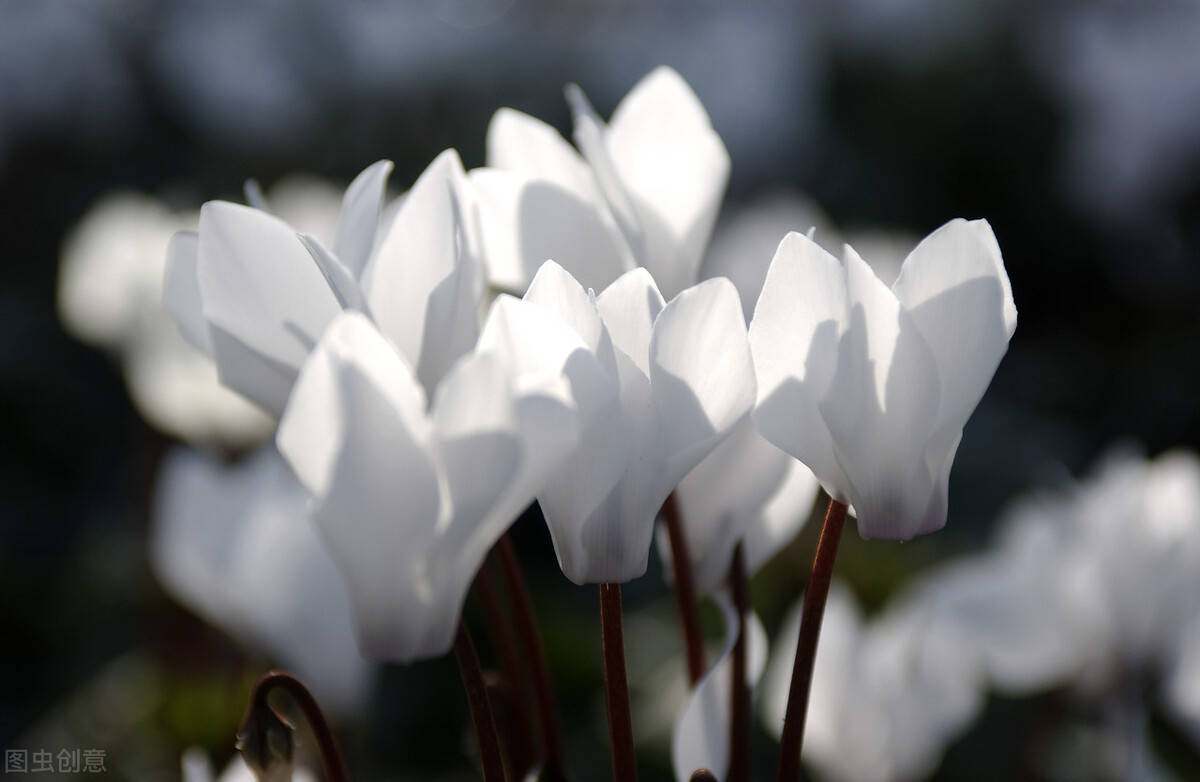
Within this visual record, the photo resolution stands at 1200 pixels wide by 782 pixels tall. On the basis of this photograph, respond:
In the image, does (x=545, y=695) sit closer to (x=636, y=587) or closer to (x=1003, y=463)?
(x=636, y=587)

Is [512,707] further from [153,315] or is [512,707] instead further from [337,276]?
[153,315]

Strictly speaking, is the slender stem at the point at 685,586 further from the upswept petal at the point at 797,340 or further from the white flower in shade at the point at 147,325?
the white flower in shade at the point at 147,325

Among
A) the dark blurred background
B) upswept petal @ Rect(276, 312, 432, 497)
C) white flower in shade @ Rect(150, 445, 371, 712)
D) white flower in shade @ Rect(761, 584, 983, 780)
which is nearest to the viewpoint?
upswept petal @ Rect(276, 312, 432, 497)

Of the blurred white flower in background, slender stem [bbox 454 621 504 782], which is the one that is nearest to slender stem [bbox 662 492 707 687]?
slender stem [bbox 454 621 504 782]

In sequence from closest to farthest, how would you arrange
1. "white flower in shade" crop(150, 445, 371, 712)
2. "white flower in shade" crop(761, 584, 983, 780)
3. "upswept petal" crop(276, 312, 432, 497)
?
1. "upswept petal" crop(276, 312, 432, 497)
2. "white flower in shade" crop(150, 445, 371, 712)
3. "white flower in shade" crop(761, 584, 983, 780)

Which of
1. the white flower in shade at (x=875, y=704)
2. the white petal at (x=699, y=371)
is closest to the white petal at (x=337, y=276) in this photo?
the white petal at (x=699, y=371)

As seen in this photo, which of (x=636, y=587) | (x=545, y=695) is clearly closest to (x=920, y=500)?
(x=545, y=695)

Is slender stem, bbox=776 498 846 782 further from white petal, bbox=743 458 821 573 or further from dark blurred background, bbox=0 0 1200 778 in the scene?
dark blurred background, bbox=0 0 1200 778
